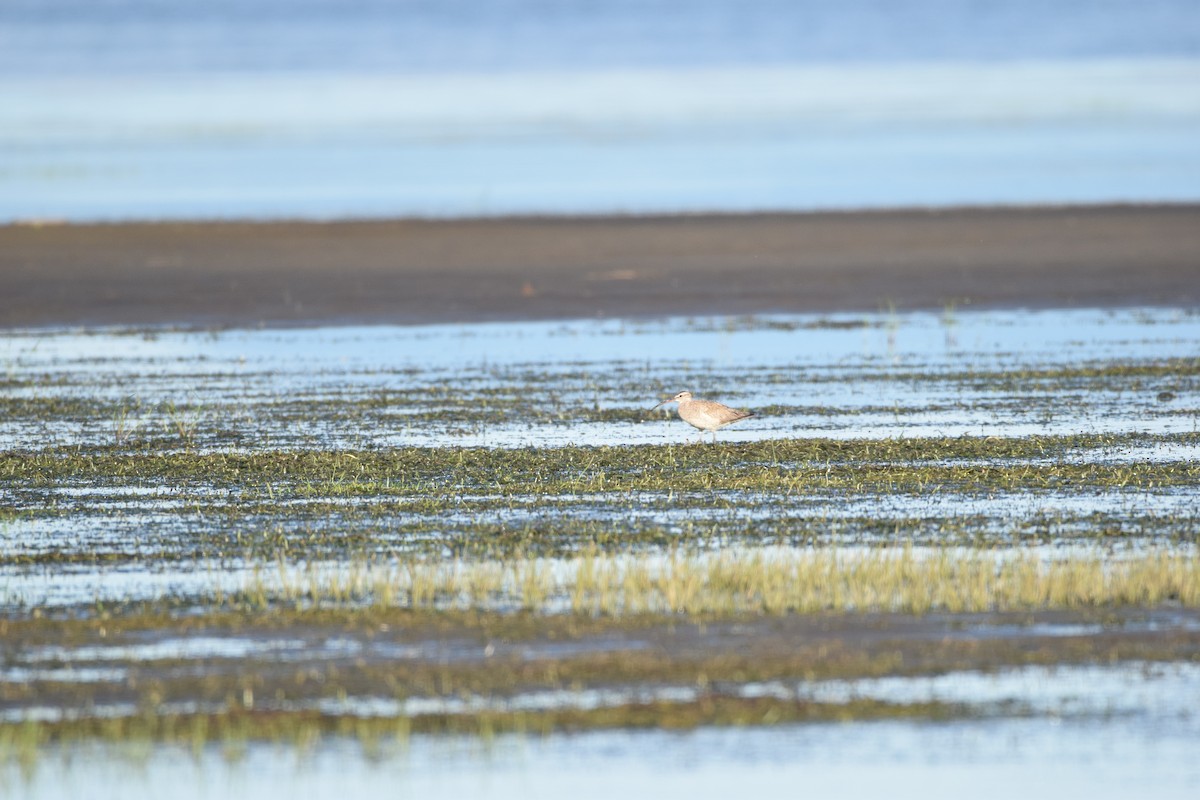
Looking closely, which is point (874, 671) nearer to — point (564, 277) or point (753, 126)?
point (564, 277)

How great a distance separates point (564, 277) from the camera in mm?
28219

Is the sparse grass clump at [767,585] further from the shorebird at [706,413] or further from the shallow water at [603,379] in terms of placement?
the shallow water at [603,379]

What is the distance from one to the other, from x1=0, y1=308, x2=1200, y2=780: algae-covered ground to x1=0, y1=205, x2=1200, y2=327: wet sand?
559 cm

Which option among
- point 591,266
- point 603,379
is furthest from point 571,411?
point 591,266

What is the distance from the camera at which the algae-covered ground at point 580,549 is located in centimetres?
886

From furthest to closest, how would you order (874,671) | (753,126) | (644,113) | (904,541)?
(644,113)
(753,126)
(904,541)
(874,671)

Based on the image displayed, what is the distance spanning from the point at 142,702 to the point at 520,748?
1678 mm

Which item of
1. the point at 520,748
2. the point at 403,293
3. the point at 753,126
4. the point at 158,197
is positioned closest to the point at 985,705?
the point at 520,748

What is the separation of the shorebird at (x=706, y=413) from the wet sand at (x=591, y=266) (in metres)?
10.4

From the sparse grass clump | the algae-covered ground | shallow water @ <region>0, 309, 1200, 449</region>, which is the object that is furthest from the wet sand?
the sparse grass clump

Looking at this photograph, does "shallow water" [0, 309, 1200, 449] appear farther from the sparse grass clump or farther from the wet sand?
the sparse grass clump

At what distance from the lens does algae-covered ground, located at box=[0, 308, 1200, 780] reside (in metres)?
8.86

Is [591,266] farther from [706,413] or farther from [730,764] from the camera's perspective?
[730,764]

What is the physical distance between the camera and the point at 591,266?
2911 cm
